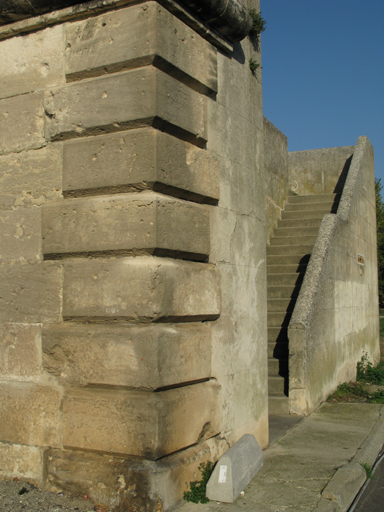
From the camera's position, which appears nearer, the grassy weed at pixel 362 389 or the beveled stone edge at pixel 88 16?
the beveled stone edge at pixel 88 16

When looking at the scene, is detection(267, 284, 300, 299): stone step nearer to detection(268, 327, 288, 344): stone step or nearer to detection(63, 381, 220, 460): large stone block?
detection(268, 327, 288, 344): stone step

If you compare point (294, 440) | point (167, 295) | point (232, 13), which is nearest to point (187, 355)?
point (167, 295)

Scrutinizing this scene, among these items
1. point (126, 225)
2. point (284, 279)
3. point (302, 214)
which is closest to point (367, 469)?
point (126, 225)

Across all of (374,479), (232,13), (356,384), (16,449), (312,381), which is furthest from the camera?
(356,384)

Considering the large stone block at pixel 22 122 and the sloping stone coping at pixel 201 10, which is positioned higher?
the sloping stone coping at pixel 201 10

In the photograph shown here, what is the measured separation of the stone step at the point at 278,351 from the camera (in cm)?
727

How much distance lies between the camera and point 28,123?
3.82m

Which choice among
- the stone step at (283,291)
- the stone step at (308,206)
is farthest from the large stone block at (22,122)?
the stone step at (308,206)

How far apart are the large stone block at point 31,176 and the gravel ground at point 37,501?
196cm

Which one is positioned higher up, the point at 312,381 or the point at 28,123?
the point at 28,123

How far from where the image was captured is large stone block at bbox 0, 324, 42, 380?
362 cm

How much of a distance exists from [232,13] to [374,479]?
3899 mm

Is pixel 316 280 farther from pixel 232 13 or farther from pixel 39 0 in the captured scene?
pixel 39 0

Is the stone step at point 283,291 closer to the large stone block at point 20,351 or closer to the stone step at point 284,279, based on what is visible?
the stone step at point 284,279
